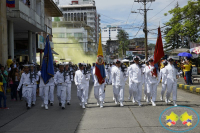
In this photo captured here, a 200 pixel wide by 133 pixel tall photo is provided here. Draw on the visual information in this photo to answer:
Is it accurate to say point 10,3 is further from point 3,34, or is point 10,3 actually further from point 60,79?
point 60,79

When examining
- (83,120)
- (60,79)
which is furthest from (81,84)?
(83,120)

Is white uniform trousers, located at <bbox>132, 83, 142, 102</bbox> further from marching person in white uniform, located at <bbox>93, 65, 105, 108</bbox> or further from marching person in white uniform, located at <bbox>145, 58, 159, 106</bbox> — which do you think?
marching person in white uniform, located at <bbox>93, 65, 105, 108</bbox>

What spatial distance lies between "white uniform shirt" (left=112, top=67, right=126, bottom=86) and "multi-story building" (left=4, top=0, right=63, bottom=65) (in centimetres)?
1184

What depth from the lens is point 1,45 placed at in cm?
1820

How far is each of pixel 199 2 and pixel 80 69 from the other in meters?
22.9

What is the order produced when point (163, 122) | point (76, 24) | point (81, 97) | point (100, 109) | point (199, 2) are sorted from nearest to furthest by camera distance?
point (163, 122), point (100, 109), point (81, 97), point (199, 2), point (76, 24)

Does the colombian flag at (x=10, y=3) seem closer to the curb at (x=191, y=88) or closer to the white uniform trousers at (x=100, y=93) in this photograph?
the white uniform trousers at (x=100, y=93)

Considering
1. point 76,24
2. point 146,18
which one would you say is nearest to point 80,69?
point 146,18

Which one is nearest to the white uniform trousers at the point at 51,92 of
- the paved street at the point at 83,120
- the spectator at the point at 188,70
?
the paved street at the point at 83,120

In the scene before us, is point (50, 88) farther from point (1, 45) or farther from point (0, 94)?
point (1, 45)

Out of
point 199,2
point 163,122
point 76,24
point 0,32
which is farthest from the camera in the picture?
point 76,24

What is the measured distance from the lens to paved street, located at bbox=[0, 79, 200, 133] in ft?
21.9

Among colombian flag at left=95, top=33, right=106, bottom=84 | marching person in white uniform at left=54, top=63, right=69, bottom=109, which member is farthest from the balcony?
colombian flag at left=95, top=33, right=106, bottom=84

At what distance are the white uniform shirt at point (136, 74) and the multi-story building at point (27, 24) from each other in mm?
12171
